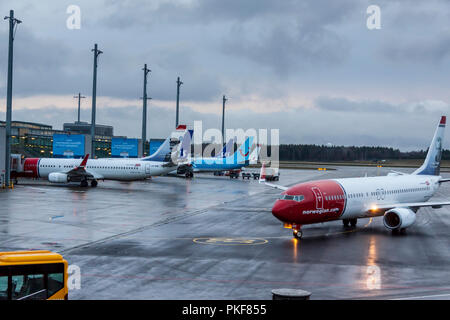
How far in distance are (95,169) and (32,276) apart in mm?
68416

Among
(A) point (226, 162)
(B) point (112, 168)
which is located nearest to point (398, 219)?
(B) point (112, 168)

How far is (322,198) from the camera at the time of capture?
1455 inches

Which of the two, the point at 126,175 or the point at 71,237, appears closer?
the point at 71,237

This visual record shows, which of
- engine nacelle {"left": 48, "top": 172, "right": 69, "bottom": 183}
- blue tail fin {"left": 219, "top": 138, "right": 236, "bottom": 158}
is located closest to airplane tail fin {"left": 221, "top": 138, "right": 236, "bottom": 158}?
blue tail fin {"left": 219, "top": 138, "right": 236, "bottom": 158}

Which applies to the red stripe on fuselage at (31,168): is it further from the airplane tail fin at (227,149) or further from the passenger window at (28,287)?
the passenger window at (28,287)

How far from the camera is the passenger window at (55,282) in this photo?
1666cm

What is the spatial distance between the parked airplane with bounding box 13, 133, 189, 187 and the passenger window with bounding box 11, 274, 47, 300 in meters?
65.4

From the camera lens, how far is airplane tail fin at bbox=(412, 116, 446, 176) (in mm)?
52469

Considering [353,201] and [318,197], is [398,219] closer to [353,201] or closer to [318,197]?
[353,201]

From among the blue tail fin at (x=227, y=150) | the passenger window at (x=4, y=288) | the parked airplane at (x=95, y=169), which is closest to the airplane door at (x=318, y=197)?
the passenger window at (x=4, y=288)
